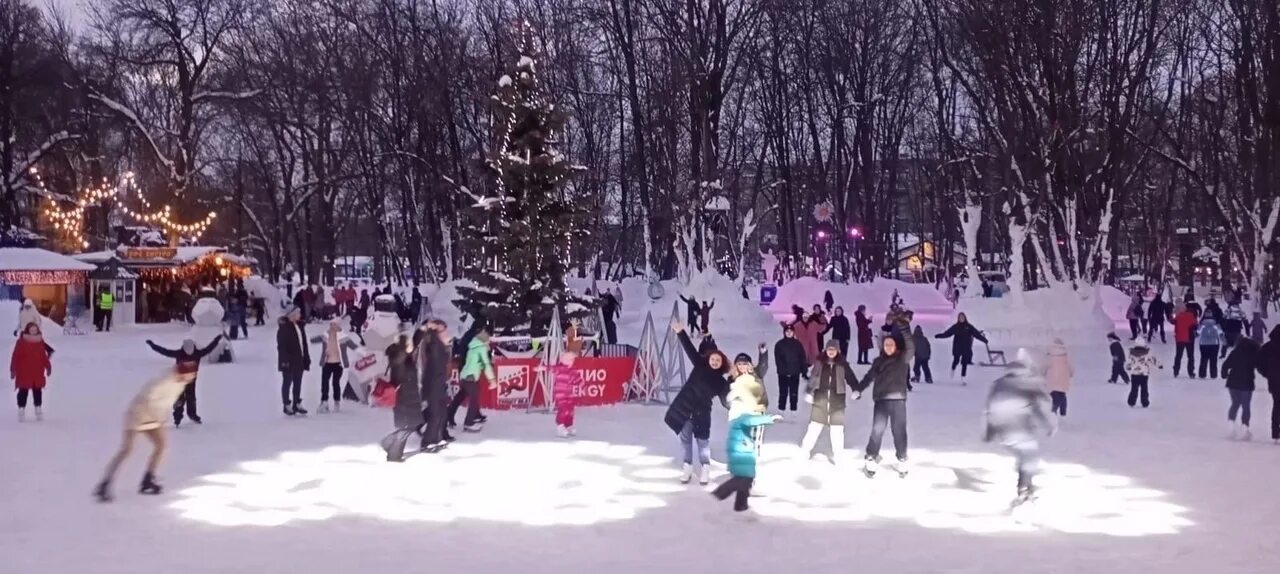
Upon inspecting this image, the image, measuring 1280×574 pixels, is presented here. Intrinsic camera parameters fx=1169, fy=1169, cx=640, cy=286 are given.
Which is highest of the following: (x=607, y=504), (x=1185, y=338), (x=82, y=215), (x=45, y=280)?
(x=82, y=215)

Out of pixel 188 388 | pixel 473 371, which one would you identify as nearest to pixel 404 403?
pixel 473 371

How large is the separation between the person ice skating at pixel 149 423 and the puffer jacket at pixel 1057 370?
9830 millimetres

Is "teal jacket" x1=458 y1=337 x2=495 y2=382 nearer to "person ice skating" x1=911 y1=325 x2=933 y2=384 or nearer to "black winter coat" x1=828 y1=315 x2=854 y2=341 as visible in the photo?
"person ice skating" x1=911 y1=325 x2=933 y2=384

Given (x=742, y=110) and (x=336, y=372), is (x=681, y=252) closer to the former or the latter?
(x=742, y=110)

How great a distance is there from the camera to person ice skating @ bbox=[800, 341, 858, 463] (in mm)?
11195

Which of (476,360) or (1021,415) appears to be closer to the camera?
(1021,415)

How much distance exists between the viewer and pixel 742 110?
46875mm

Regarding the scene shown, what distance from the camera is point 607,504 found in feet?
30.7

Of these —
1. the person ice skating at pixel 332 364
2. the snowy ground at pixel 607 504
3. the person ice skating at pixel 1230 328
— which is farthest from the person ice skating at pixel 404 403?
the person ice skating at pixel 1230 328

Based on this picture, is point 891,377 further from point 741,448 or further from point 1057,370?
point 1057,370

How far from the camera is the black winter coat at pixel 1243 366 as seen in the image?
41.9 ft

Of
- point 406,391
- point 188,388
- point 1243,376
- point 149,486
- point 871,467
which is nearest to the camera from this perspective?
point 149,486

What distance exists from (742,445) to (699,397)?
1066 millimetres

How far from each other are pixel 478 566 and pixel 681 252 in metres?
27.9
